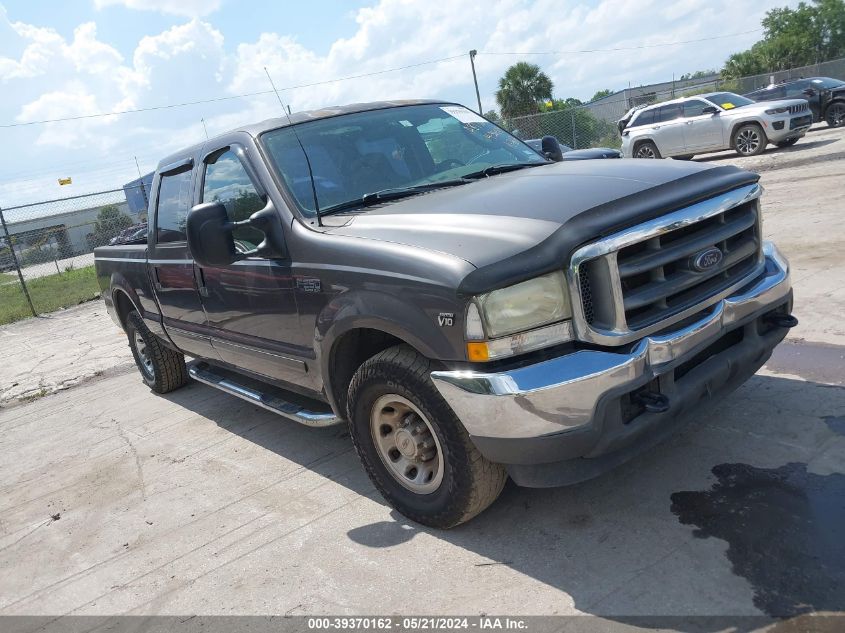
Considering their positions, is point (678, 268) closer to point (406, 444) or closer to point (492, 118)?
point (406, 444)

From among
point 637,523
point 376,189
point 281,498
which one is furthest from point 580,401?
point 281,498

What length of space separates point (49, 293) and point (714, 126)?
15737 millimetres

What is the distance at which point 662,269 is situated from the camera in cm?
302

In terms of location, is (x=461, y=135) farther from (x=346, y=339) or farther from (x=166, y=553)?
(x=166, y=553)

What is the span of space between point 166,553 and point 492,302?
2224 mm

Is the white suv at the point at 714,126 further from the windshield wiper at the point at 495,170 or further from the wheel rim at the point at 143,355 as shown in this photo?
the wheel rim at the point at 143,355

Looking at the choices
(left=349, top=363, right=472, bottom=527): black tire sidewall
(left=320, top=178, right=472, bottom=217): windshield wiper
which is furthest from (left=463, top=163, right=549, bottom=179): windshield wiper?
(left=349, top=363, right=472, bottom=527): black tire sidewall

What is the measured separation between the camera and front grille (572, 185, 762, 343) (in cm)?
283

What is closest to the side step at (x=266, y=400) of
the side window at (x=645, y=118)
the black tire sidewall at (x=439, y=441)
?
the black tire sidewall at (x=439, y=441)

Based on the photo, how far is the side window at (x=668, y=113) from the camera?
701 inches

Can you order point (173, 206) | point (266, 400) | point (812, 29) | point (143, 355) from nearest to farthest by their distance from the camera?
point (266, 400)
point (173, 206)
point (143, 355)
point (812, 29)

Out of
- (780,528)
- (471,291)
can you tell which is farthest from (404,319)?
(780,528)

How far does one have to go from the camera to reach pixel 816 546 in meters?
2.79

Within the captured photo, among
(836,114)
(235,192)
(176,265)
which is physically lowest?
(836,114)
